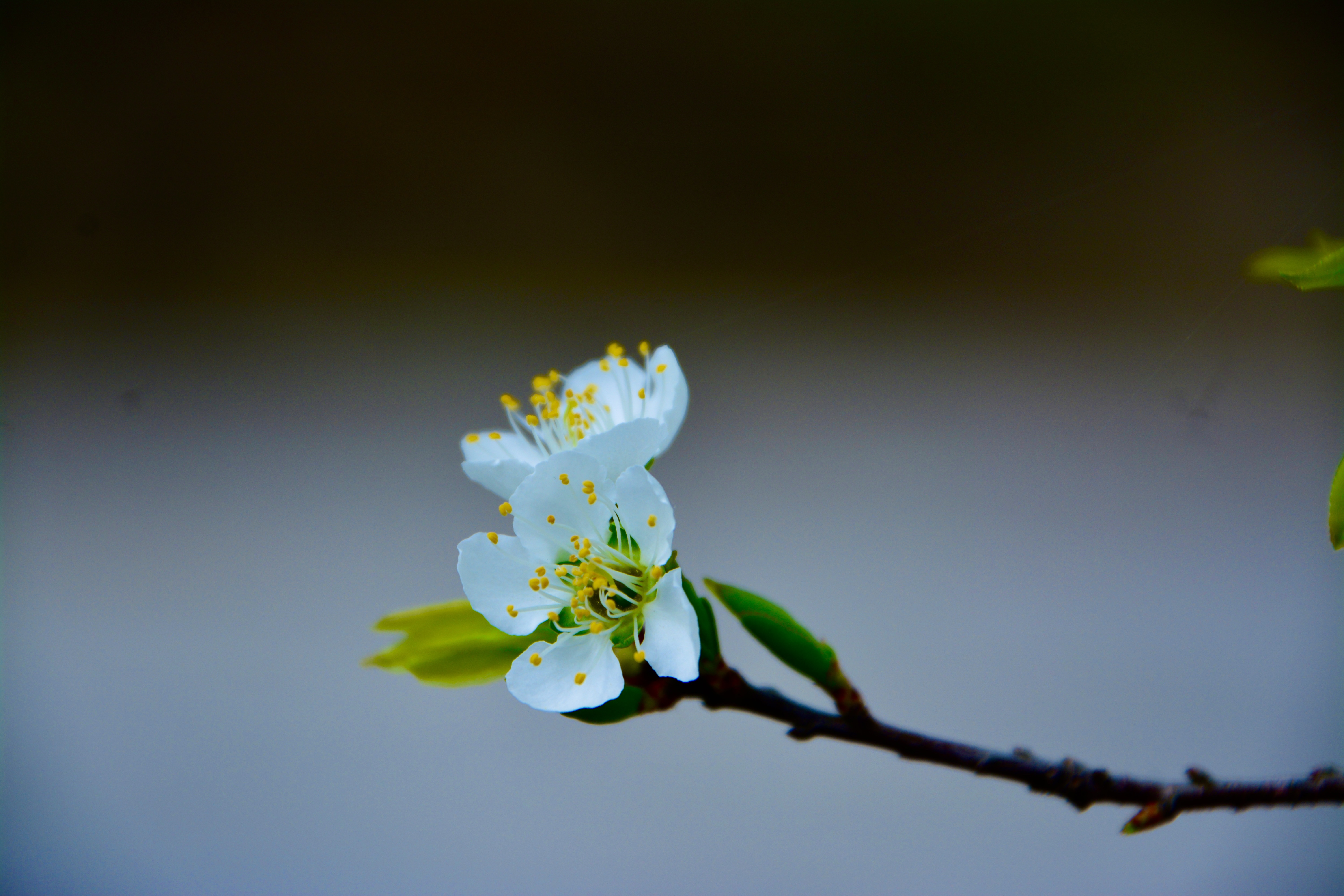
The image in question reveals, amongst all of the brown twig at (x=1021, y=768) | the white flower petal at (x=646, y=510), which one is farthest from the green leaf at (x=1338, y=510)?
the white flower petal at (x=646, y=510)

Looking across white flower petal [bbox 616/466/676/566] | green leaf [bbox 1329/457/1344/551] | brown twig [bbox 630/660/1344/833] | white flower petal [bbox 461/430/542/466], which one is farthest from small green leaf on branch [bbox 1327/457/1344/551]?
white flower petal [bbox 461/430/542/466]

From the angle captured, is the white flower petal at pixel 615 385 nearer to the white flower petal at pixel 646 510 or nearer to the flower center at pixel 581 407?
the flower center at pixel 581 407

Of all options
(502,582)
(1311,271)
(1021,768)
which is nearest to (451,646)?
(502,582)

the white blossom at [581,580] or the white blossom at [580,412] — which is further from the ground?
the white blossom at [580,412]

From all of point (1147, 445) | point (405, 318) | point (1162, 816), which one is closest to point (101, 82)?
point (405, 318)

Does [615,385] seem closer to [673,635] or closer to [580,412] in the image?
[580,412]
